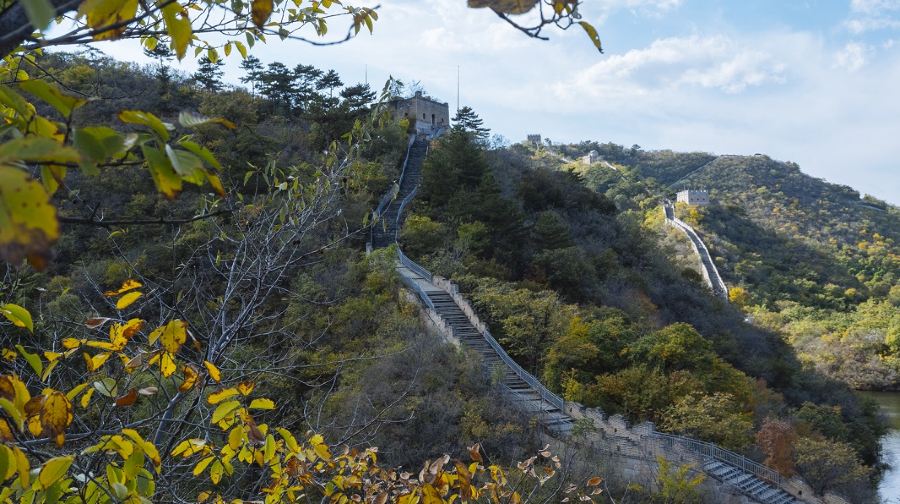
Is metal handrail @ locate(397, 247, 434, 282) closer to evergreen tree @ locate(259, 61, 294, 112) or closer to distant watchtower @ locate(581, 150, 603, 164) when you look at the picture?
evergreen tree @ locate(259, 61, 294, 112)

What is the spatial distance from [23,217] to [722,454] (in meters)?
14.4

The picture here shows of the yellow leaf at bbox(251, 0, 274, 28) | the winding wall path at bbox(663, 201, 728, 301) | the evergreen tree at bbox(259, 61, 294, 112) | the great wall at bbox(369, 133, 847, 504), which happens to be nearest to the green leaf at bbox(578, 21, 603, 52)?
the yellow leaf at bbox(251, 0, 274, 28)

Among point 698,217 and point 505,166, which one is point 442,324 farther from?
point 698,217

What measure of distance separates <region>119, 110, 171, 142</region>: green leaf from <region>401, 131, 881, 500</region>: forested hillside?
13.3 m

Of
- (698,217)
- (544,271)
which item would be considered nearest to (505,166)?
(544,271)

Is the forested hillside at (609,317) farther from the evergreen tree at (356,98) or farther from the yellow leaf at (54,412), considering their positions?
the yellow leaf at (54,412)

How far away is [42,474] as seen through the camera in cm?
146

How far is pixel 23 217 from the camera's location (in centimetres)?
80

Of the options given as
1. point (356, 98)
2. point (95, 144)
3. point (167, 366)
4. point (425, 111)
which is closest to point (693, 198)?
point (425, 111)

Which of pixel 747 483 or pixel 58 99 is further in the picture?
pixel 747 483

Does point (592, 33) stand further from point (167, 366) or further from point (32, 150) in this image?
point (167, 366)

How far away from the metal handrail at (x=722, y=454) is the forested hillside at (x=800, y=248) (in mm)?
21360

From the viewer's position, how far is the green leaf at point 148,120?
1084 mm

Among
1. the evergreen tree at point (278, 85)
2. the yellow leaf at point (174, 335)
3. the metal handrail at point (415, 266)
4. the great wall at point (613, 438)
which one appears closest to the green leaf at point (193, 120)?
the yellow leaf at point (174, 335)
